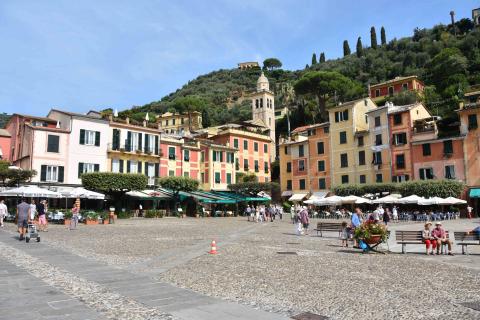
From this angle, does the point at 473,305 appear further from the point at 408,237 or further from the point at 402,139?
the point at 402,139

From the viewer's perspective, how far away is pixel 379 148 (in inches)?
1870

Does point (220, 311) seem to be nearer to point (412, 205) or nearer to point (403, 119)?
point (412, 205)

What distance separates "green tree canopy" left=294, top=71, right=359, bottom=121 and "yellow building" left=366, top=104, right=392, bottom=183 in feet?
84.5

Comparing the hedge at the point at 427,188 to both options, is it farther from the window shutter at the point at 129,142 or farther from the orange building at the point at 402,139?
the window shutter at the point at 129,142

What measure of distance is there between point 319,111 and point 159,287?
2975 inches

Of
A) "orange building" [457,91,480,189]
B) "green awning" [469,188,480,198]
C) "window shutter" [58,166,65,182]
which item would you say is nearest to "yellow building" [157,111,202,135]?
"window shutter" [58,166,65,182]

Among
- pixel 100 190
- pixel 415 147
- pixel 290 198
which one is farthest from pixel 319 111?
pixel 100 190

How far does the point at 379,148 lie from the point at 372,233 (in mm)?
35013

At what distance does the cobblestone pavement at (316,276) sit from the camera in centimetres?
710

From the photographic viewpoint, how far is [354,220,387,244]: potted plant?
1470 centimetres

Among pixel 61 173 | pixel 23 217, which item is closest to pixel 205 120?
pixel 61 173

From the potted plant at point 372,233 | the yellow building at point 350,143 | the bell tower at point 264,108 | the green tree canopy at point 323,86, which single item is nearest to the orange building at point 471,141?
the yellow building at point 350,143

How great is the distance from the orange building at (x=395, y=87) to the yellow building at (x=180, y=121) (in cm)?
4160

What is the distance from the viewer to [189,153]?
52156 millimetres
